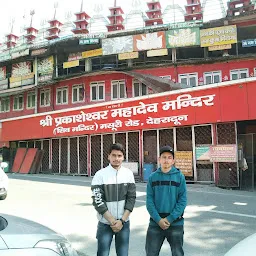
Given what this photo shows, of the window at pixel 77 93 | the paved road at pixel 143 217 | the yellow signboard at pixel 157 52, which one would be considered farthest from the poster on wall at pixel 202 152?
the window at pixel 77 93

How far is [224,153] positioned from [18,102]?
828 inches

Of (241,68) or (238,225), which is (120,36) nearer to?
(241,68)

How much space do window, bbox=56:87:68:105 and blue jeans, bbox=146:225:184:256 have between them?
2135 centimetres

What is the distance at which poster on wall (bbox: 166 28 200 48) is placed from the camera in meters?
19.4

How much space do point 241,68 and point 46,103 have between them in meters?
15.8

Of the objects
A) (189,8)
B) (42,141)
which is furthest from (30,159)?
(189,8)

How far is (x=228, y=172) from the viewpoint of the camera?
11.9 m

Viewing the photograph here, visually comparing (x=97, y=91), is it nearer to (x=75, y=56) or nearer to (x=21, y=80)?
(x=75, y=56)

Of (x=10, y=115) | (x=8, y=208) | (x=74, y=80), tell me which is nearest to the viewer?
(x=8, y=208)

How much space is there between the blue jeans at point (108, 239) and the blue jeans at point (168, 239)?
0.28 m

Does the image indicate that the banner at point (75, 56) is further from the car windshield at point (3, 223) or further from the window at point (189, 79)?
the car windshield at point (3, 223)

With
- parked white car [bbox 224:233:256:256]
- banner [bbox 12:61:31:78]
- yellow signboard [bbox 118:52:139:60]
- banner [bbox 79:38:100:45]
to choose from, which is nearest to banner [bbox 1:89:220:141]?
yellow signboard [bbox 118:52:139:60]

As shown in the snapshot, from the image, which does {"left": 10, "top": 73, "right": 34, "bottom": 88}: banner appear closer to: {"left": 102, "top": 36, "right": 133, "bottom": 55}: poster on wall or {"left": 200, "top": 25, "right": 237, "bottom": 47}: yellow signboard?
{"left": 102, "top": 36, "right": 133, "bottom": 55}: poster on wall

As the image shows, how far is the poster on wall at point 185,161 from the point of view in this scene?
13180 mm
